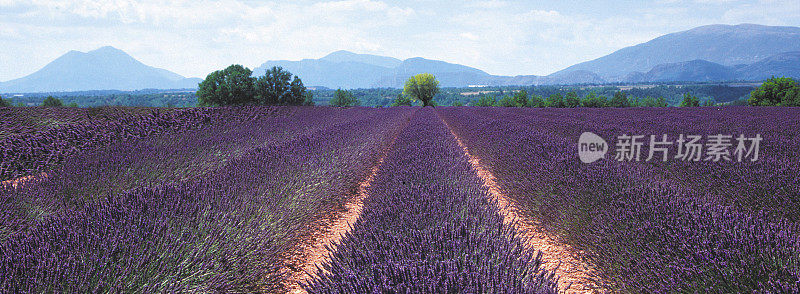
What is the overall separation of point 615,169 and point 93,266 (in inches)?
138

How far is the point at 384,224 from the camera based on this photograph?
1.90m

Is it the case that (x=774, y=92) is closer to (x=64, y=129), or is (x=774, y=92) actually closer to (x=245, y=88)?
(x=64, y=129)

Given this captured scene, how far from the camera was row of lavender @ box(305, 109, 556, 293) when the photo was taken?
1215 millimetres

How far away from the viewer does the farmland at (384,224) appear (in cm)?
135

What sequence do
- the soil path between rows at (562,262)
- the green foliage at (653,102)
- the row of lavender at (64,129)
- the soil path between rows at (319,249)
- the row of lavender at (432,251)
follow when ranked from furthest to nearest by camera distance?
the green foliage at (653,102), the row of lavender at (64,129), the soil path between rows at (319,249), the soil path between rows at (562,262), the row of lavender at (432,251)

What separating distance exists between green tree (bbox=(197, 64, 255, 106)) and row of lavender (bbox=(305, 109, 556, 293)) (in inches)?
1356

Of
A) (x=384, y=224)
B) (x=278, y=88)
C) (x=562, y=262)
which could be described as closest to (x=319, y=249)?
(x=384, y=224)

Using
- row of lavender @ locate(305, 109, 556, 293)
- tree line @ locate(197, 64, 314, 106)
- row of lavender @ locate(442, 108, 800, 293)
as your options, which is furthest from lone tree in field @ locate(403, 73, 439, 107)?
row of lavender @ locate(305, 109, 556, 293)

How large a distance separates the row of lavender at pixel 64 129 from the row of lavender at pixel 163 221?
0.52 meters

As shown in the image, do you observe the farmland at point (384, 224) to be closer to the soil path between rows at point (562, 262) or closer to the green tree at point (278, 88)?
the soil path between rows at point (562, 262)

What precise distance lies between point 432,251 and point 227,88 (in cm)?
3663

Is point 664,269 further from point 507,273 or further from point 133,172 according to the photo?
point 133,172

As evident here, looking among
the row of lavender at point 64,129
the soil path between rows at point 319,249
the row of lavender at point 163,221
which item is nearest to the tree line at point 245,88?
the row of lavender at point 64,129

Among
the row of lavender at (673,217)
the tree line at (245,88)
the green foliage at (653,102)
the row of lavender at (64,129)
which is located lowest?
the green foliage at (653,102)
